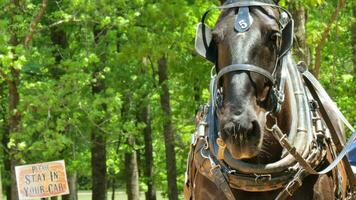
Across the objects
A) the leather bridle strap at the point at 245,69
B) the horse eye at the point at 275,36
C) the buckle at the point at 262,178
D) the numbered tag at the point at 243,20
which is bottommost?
the buckle at the point at 262,178

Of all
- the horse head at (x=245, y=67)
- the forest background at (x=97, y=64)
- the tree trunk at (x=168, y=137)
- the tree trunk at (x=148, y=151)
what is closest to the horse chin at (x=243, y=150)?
the horse head at (x=245, y=67)

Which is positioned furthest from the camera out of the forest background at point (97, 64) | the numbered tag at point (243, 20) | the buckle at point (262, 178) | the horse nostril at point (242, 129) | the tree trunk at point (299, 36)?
the forest background at point (97, 64)

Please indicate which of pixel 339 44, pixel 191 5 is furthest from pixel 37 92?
pixel 339 44

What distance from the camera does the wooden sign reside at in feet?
52.4

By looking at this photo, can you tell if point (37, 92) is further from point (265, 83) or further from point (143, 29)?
point (265, 83)

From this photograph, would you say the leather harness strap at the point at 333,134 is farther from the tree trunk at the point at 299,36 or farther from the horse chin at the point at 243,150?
the tree trunk at the point at 299,36

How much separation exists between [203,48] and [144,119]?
23.9 m

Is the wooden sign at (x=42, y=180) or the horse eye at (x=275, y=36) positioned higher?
the horse eye at (x=275, y=36)

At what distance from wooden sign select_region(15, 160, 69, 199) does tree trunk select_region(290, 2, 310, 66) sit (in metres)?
5.46

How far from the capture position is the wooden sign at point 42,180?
16.0 m

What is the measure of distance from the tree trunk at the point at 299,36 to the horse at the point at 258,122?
6.82m

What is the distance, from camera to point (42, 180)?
635 inches

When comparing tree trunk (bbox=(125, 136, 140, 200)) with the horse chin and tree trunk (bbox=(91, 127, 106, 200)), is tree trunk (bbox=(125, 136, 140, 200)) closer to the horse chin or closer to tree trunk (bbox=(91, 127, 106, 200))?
tree trunk (bbox=(91, 127, 106, 200))

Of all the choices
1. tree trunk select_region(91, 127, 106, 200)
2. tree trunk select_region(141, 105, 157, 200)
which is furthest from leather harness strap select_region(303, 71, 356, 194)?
tree trunk select_region(141, 105, 157, 200)
